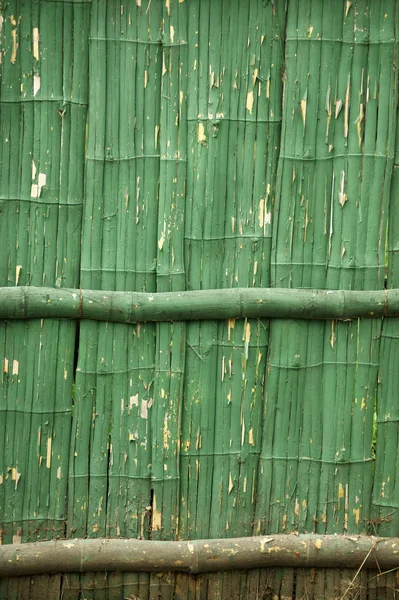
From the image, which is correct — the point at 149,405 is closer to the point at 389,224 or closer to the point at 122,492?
the point at 122,492

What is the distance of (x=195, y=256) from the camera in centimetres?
346

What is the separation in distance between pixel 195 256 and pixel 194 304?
0.72 feet

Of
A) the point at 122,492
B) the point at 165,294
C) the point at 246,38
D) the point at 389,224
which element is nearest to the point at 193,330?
the point at 165,294

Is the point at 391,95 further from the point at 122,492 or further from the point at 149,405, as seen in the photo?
the point at 122,492

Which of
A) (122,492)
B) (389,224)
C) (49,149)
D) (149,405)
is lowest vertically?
(122,492)

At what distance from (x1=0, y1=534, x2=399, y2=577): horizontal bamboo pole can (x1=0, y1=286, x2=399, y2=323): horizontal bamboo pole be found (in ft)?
3.32

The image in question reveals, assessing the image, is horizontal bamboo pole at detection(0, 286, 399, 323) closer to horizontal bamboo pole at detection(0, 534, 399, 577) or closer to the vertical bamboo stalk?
the vertical bamboo stalk

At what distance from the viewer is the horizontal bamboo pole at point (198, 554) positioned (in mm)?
3434

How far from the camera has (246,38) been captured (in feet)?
11.1

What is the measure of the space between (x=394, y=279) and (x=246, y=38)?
1260 mm

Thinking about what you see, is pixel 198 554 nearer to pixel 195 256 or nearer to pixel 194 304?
pixel 194 304

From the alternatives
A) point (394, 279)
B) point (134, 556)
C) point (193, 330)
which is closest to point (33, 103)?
point (193, 330)

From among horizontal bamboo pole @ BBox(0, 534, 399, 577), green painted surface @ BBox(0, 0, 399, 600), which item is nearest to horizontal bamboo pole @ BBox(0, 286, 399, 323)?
green painted surface @ BBox(0, 0, 399, 600)

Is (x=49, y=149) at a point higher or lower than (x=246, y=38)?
lower
